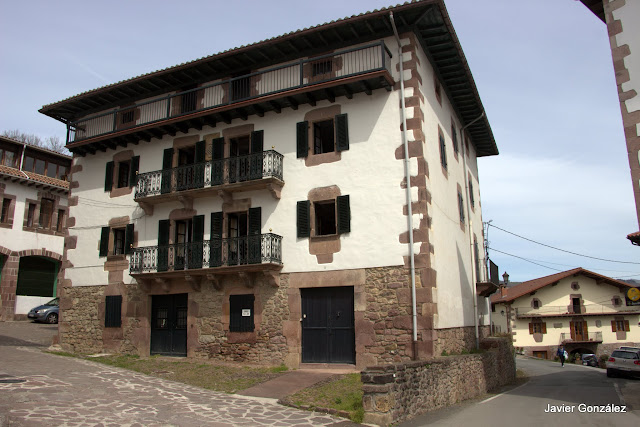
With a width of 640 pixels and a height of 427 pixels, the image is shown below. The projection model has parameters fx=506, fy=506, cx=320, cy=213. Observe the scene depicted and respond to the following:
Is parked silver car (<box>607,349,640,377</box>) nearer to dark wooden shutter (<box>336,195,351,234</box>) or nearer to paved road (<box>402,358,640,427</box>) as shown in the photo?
paved road (<box>402,358,640,427</box>)

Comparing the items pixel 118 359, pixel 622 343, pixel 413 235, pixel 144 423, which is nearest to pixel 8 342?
pixel 118 359

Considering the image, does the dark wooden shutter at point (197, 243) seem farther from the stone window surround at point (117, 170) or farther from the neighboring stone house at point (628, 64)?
the neighboring stone house at point (628, 64)

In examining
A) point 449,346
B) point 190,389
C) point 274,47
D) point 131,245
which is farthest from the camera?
point 131,245

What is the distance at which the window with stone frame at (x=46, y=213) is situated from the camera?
107 ft

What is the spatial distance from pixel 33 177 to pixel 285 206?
22.6 meters

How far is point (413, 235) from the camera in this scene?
1448 centimetres

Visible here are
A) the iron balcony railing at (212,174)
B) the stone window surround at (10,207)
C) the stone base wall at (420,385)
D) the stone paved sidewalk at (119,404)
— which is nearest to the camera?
the stone paved sidewalk at (119,404)

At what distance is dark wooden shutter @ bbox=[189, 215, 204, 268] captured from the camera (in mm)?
16969

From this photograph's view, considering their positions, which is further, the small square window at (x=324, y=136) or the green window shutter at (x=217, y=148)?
the green window shutter at (x=217, y=148)

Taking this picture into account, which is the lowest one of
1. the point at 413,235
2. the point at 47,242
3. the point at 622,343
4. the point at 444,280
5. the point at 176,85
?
the point at 622,343

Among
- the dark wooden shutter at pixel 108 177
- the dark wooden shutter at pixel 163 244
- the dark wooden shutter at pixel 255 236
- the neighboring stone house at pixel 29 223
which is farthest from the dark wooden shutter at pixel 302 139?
the neighboring stone house at pixel 29 223

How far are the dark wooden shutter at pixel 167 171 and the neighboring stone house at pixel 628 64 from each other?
45.5ft

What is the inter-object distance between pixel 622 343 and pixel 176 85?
45.2 m

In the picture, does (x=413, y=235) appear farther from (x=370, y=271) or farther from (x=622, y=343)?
(x=622, y=343)
